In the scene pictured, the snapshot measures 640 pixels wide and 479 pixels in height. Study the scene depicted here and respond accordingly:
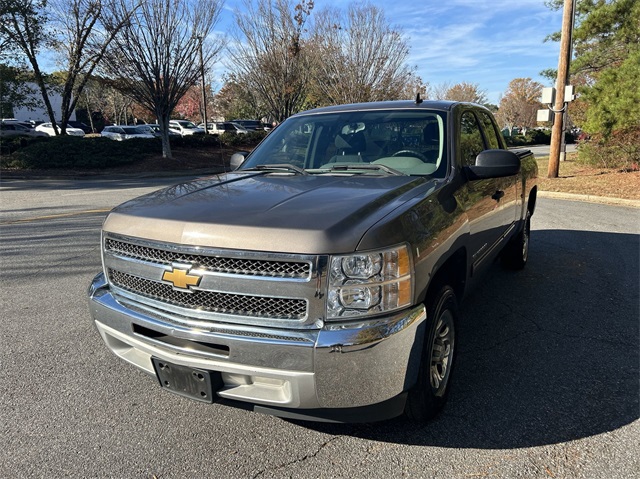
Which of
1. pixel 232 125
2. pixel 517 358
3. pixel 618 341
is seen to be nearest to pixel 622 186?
pixel 618 341

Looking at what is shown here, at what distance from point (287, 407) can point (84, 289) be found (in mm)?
3607

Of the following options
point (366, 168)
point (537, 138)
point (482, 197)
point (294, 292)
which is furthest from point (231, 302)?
point (537, 138)

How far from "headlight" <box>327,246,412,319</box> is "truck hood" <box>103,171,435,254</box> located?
0.28 ft

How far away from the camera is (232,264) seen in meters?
2.16

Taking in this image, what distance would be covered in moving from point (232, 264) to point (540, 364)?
2429mm

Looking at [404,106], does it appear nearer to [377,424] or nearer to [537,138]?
[377,424]

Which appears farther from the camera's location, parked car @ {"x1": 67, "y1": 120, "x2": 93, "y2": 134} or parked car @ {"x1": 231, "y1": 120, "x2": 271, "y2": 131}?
parked car @ {"x1": 67, "y1": 120, "x2": 93, "y2": 134}

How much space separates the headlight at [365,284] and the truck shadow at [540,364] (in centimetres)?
91

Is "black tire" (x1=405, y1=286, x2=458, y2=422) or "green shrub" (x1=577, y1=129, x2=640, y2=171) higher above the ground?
"green shrub" (x1=577, y1=129, x2=640, y2=171)

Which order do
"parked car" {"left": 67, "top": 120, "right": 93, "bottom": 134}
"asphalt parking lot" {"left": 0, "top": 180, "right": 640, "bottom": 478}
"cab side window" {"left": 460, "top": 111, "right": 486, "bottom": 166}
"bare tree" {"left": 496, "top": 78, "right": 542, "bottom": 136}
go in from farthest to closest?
"bare tree" {"left": 496, "top": 78, "right": 542, "bottom": 136} → "parked car" {"left": 67, "top": 120, "right": 93, "bottom": 134} → "cab side window" {"left": 460, "top": 111, "right": 486, "bottom": 166} → "asphalt parking lot" {"left": 0, "top": 180, "right": 640, "bottom": 478}

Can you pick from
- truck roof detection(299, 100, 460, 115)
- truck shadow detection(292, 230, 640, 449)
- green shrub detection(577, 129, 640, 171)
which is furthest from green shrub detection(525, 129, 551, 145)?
truck roof detection(299, 100, 460, 115)

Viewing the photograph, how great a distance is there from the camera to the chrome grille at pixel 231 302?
2.11 m

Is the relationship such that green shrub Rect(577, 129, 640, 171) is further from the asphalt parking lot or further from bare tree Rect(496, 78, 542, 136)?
bare tree Rect(496, 78, 542, 136)

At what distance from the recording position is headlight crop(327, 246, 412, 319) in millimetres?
2049
